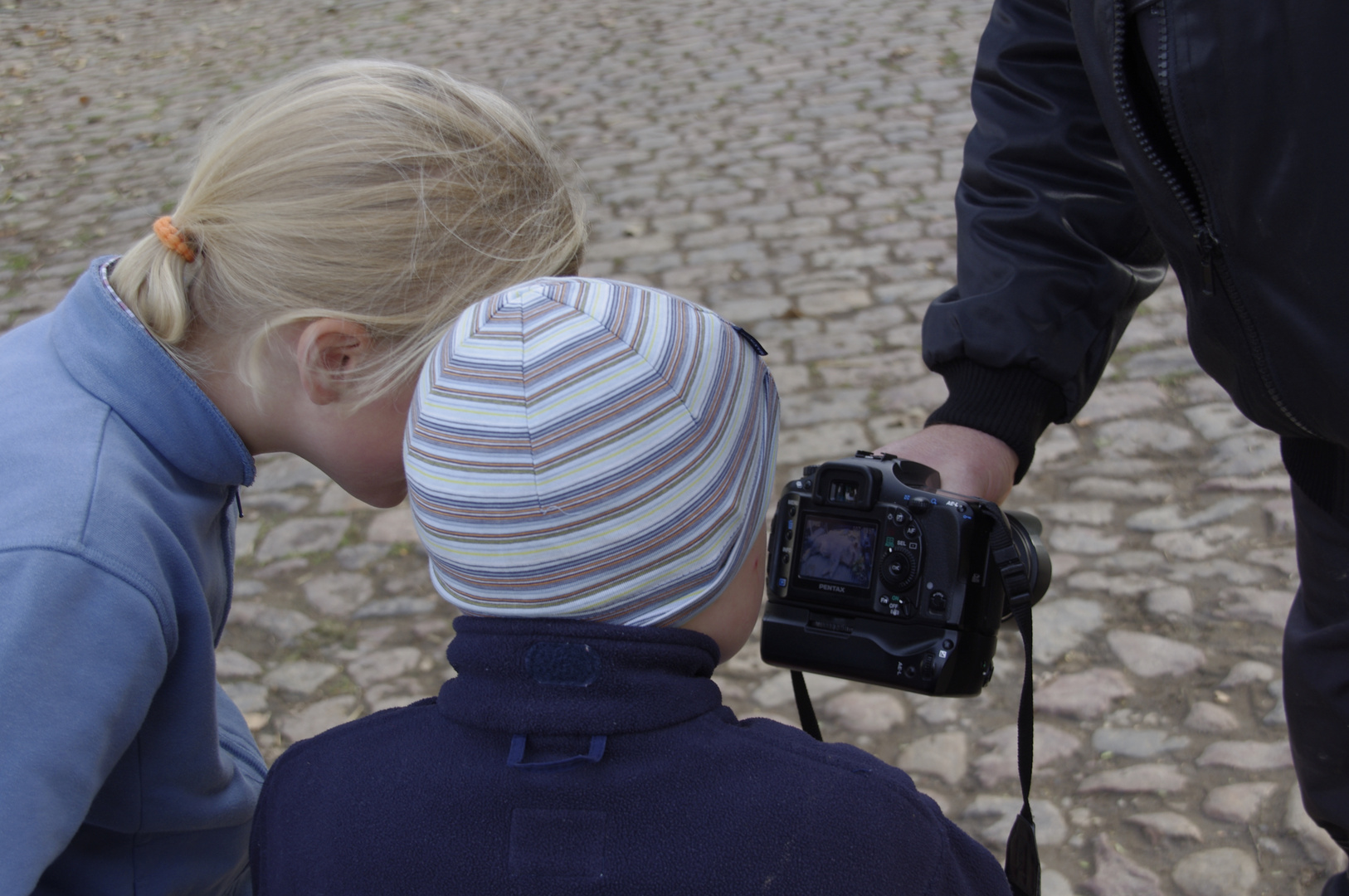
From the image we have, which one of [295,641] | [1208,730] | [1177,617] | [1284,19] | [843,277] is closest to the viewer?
[1284,19]

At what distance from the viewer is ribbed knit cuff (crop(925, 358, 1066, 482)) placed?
7.07 ft

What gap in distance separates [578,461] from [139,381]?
688 mm

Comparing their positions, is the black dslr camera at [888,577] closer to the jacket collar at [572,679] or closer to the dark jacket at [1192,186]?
the dark jacket at [1192,186]

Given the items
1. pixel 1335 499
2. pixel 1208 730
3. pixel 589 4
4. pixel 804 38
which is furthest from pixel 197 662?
pixel 589 4

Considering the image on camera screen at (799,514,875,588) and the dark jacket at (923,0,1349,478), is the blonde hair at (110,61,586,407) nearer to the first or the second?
the image on camera screen at (799,514,875,588)

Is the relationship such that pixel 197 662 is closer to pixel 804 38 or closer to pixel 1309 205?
pixel 1309 205

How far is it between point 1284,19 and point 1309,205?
0.65 ft

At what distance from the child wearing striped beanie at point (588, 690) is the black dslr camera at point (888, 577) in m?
0.48

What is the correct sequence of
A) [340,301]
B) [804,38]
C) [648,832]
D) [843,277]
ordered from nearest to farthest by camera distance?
1. [648,832]
2. [340,301]
3. [843,277]
4. [804,38]

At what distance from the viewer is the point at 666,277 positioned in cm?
505

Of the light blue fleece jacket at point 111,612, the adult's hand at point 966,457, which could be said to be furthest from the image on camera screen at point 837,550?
the light blue fleece jacket at point 111,612

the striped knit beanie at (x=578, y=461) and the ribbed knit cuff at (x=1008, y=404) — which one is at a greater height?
the striped knit beanie at (x=578, y=461)

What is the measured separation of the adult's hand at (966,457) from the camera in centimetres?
210

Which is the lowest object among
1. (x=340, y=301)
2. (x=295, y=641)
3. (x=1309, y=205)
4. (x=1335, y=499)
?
(x=295, y=641)
